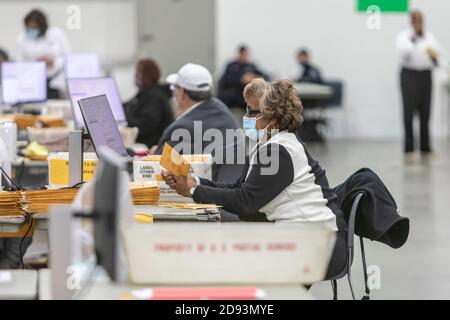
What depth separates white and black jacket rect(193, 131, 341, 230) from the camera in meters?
3.65

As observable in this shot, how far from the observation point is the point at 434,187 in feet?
29.9

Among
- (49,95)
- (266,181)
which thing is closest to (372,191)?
(266,181)

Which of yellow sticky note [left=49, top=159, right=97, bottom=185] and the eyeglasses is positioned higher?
the eyeglasses

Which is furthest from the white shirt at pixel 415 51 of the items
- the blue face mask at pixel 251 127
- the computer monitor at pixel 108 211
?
the computer monitor at pixel 108 211

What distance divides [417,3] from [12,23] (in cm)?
547

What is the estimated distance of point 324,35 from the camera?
44.3 ft

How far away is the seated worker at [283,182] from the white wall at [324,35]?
968cm

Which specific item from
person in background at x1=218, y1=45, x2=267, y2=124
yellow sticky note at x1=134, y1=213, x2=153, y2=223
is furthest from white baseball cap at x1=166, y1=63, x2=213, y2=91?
person in background at x1=218, y1=45, x2=267, y2=124

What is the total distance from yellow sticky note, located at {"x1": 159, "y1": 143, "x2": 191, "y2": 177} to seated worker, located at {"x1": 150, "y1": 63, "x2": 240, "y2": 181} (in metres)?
1.16

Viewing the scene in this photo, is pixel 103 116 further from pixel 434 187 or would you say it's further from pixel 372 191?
pixel 434 187

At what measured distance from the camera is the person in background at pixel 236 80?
41.1 feet

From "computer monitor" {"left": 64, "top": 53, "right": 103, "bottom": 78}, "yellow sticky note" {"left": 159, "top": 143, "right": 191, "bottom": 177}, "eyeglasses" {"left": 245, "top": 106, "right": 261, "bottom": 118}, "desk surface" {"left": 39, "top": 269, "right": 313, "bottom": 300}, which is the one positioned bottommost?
"desk surface" {"left": 39, "top": 269, "right": 313, "bottom": 300}

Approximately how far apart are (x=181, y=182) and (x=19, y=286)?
4.22 ft

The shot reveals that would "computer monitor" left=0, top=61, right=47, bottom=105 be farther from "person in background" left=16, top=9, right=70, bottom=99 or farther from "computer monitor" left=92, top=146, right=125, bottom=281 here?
"computer monitor" left=92, top=146, right=125, bottom=281
